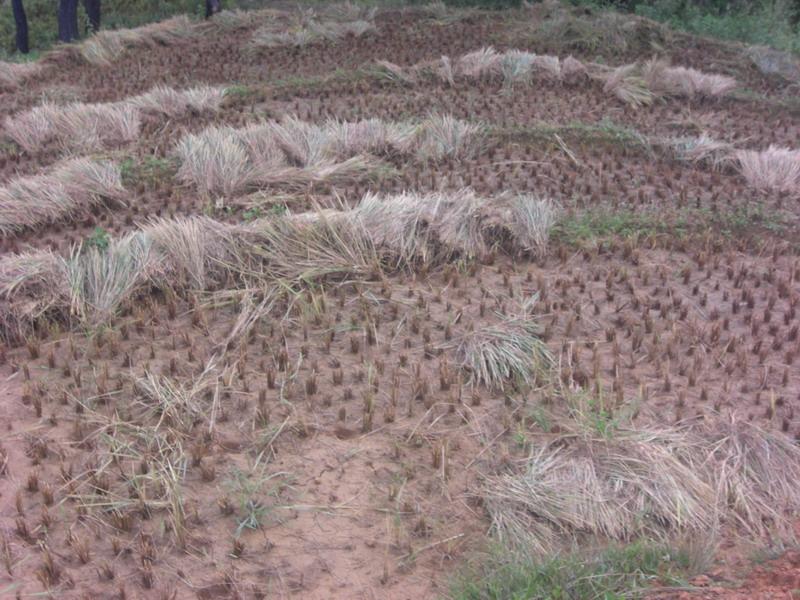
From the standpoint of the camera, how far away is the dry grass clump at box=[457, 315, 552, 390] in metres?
3.62

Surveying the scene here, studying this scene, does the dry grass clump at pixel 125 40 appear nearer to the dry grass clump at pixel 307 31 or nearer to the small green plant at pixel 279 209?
the dry grass clump at pixel 307 31

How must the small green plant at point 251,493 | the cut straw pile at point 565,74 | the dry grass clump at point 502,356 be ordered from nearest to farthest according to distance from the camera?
the small green plant at point 251,493
the dry grass clump at point 502,356
the cut straw pile at point 565,74

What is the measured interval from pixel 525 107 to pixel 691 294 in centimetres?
346

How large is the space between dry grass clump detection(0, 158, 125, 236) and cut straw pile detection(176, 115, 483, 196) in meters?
0.52

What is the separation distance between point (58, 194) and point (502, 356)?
3015 mm

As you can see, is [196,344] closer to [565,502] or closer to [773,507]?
[565,502]

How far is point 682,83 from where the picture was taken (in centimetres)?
786

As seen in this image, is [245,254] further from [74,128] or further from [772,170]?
[772,170]

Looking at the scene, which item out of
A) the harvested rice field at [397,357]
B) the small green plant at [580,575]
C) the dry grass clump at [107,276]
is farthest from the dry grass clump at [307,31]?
the small green plant at [580,575]

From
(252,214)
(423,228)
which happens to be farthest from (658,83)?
(252,214)

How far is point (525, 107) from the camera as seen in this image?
735 cm

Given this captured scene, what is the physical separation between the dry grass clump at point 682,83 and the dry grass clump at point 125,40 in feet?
19.2

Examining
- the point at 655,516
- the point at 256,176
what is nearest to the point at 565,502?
the point at 655,516

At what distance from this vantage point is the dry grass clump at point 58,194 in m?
4.87
